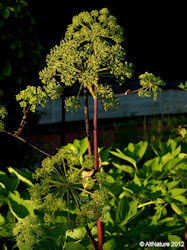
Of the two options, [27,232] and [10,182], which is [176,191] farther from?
[10,182]

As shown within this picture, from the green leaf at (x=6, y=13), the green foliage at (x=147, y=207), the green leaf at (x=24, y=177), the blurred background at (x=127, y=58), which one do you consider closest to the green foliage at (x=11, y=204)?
the green leaf at (x=24, y=177)

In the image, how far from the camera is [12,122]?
14.3 ft

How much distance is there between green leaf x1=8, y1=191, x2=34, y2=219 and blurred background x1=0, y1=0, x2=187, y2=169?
2421 millimetres

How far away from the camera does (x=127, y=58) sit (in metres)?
10.3

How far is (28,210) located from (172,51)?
32.9 feet

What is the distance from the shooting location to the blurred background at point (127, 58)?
4.61 meters

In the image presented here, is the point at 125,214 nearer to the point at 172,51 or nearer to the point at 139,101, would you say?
the point at 139,101

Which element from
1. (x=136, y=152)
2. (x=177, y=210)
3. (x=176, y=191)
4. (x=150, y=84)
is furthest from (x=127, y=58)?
(x=150, y=84)

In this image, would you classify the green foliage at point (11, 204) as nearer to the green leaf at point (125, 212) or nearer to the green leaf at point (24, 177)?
the green leaf at point (24, 177)

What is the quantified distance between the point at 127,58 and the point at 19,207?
29.4 feet

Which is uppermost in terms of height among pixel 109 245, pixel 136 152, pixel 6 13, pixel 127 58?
pixel 127 58

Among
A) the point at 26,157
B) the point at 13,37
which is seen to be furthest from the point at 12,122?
the point at 13,37

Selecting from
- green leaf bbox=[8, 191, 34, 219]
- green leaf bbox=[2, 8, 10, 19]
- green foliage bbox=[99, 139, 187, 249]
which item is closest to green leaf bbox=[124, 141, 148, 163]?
green foliage bbox=[99, 139, 187, 249]

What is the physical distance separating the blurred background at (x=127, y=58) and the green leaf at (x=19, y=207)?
2.42 m
